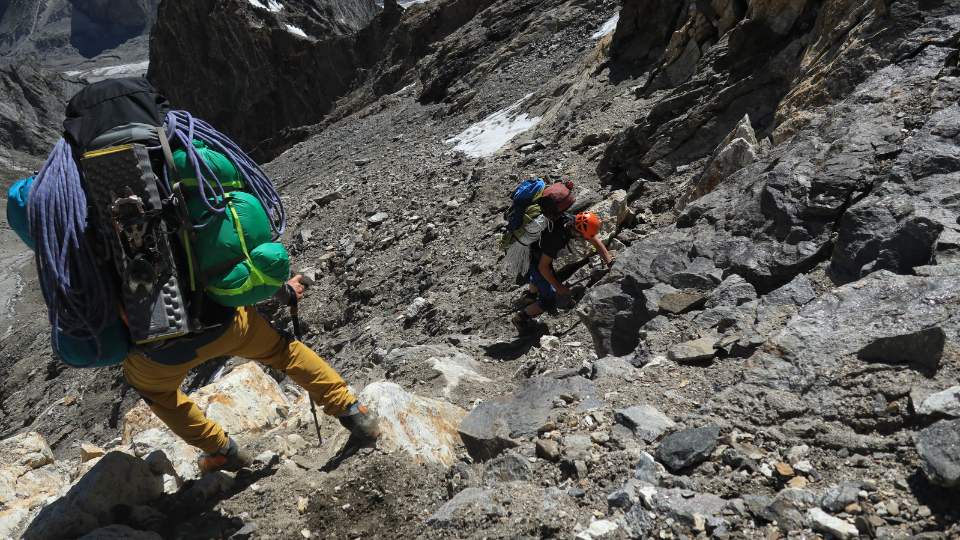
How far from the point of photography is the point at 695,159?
698 cm

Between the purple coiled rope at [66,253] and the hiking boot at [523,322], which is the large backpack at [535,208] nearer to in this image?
the hiking boot at [523,322]

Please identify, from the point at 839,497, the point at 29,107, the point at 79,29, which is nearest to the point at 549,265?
the point at 839,497

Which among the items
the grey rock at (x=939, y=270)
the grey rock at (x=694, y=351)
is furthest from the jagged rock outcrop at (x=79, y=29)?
the grey rock at (x=939, y=270)

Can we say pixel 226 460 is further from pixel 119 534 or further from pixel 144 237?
pixel 144 237

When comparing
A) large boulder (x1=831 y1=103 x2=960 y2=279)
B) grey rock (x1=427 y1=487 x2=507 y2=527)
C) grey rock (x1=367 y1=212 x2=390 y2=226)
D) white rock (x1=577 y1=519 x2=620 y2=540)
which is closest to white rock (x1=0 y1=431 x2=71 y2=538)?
grey rock (x1=427 y1=487 x2=507 y2=527)

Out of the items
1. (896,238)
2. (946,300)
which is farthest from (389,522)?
(896,238)

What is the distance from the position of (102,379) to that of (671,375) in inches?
455

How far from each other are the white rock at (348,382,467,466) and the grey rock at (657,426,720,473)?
3.69 feet

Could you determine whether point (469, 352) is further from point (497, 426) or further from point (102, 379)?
point (102, 379)

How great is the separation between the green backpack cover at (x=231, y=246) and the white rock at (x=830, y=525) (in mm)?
2286

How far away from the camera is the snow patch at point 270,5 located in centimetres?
4545

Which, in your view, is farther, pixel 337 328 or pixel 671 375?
pixel 337 328

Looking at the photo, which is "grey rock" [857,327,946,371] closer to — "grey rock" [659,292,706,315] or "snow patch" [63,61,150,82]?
"grey rock" [659,292,706,315]

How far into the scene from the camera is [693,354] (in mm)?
3398
